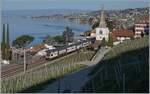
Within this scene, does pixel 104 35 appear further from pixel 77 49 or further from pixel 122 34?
pixel 77 49

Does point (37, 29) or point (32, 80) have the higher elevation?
point (32, 80)

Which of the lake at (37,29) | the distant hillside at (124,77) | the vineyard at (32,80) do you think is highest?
the distant hillside at (124,77)

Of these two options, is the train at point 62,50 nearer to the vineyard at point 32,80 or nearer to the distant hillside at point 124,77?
the vineyard at point 32,80

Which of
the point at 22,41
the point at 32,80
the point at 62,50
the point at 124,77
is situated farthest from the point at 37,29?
the point at 124,77

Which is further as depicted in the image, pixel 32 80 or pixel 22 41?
pixel 22 41

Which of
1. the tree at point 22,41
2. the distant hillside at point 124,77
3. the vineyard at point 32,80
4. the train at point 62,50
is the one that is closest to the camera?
the distant hillside at point 124,77

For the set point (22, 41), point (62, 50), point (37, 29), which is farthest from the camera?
point (37, 29)

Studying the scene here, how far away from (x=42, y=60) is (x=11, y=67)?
5.11 feet

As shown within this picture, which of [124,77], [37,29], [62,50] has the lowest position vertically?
[37,29]

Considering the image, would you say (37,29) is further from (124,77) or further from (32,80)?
(124,77)

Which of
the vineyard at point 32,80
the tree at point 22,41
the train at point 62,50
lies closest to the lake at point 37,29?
the tree at point 22,41

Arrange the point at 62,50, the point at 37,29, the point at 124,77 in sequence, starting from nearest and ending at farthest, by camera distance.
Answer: the point at 124,77, the point at 62,50, the point at 37,29

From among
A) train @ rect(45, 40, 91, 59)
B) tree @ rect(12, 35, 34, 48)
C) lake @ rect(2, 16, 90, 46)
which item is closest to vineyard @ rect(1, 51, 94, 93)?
train @ rect(45, 40, 91, 59)

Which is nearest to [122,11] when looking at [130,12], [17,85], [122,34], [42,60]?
[130,12]
